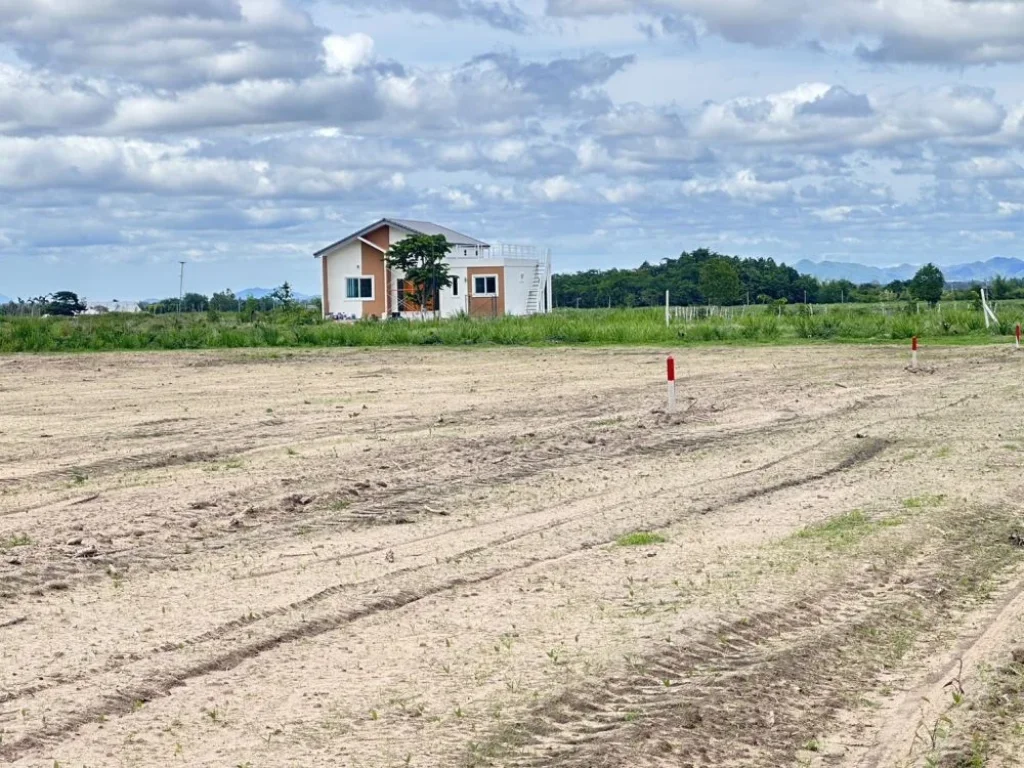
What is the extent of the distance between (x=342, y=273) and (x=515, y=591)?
67223mm

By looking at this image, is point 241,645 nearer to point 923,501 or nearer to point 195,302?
point 923,501

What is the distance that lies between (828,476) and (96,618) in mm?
8369

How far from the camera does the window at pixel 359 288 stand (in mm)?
74688

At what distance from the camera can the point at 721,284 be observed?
276 ft

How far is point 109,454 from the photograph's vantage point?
16953mm

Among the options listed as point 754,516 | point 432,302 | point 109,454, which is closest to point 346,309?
point 432,302

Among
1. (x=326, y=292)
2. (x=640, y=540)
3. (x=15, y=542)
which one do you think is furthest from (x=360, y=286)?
(x=640, y=540)

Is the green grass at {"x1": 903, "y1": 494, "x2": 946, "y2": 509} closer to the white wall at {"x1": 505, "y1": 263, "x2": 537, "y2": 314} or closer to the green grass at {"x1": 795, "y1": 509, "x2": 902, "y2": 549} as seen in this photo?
the green grass at {"x1": 795, "y1": 509, "x2": 902, "y2": 549}

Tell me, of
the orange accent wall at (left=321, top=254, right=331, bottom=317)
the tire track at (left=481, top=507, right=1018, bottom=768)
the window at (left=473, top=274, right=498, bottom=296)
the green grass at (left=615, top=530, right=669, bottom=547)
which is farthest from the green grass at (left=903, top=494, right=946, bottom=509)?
the orange accent wall at (left=321, top=254, right=331, bottom=317)

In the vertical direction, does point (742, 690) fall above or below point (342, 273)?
below

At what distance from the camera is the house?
2899 inches

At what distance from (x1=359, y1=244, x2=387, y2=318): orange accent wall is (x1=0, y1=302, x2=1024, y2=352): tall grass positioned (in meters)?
28.4

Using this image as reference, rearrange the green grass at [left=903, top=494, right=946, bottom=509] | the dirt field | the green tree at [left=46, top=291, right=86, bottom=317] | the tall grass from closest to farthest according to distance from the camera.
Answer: the dirt field → the green grass at [left=903, top=494, right=946, bottom=509] → the tall grass → the green tree at [left=46, top=291, right=86, bottom=317]

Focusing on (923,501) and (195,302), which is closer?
(923,501)
